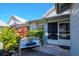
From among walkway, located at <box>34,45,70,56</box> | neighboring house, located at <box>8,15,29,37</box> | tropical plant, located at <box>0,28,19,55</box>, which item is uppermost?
neighboring house, located at <box>8,15,29,37</box>

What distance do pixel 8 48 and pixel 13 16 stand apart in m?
0.83

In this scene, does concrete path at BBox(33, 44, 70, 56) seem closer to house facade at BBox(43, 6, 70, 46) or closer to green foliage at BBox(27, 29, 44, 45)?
house facade at BBox(43, 6, 70, 46)

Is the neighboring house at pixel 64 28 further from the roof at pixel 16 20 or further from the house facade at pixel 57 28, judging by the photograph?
the roof at pixel 16 20

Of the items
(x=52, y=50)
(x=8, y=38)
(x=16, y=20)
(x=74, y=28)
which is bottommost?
(x=52, y=50)

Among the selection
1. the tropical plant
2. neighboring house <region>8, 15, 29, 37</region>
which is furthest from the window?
the tropical plant

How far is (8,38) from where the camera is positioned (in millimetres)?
5379

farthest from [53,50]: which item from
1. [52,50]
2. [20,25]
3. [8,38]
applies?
[8,38]

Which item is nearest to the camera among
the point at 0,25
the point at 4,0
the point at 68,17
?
the point at 4,0

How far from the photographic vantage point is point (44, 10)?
18.5 ft

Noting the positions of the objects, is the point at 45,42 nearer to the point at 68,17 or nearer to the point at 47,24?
the point at 47,24

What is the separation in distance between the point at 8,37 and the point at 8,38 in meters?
0.03

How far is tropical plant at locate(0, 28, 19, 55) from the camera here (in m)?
5.34

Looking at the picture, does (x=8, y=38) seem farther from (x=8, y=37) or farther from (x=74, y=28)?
(x=74, y=28)

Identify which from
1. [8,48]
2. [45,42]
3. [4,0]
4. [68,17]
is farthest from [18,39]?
[68,17]
